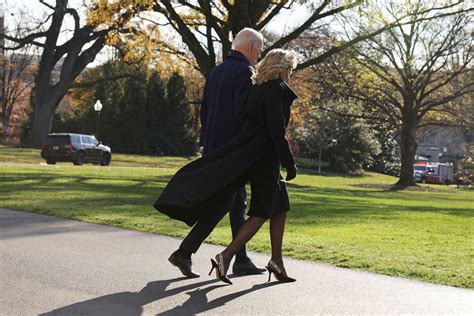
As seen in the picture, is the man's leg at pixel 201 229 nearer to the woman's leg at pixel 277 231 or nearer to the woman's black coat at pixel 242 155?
the woman's black coat at pixel 242 155

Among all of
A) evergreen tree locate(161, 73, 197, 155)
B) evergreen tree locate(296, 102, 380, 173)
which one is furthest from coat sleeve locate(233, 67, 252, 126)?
evergreen tree locate(161, 73, 197, 155)

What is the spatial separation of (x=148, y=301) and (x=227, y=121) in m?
1.79

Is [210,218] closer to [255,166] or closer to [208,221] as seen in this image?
[208,221]

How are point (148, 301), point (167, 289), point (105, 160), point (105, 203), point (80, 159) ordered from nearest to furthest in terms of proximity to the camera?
point (148, 301) < point (167, 289) < point (105, 203) < point (80, 159) < point (105, 160)

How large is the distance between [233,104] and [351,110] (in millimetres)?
36801

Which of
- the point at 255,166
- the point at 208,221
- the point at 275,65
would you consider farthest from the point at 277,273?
the point at 275,65

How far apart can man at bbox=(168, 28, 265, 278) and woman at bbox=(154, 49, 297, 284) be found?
0.19 metres

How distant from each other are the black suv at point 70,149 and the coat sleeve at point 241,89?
99.3ft

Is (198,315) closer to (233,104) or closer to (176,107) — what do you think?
(233,104)

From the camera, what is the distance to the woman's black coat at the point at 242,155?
245 inches

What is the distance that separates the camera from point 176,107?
57.1 meters

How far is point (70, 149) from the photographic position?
36.5 meters

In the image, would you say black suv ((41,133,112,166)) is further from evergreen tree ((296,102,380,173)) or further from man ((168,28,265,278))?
man ((168,28,265,278))

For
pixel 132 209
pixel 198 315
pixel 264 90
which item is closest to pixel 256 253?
pixel 264 90
